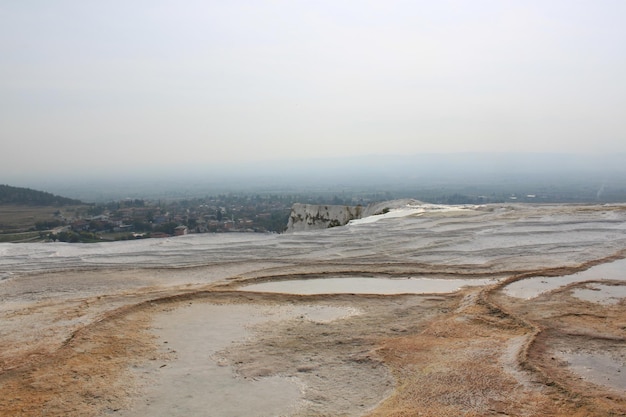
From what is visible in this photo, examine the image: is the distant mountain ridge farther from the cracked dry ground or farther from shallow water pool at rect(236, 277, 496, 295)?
shallow water pool at rect(236, 277, 496, 295)

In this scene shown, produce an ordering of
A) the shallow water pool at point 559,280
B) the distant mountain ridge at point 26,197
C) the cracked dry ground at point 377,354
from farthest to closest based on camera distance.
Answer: the distant mountain ridge at point 26,197 < the shallow water pool at point 559,280 < the cracked dry ground at point 377,354

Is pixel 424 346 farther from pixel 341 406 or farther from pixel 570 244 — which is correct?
pixel 570 244

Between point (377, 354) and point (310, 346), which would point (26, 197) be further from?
point (377, 354)

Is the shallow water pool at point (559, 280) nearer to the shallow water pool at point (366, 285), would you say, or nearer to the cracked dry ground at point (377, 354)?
the cracked dry ground at point (377, 354)

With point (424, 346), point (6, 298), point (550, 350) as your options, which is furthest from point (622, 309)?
point (6, 298)

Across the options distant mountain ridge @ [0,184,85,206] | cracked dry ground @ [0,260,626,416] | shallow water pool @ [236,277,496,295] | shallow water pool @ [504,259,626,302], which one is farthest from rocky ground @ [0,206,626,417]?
distant mountain ridge @ [0,184,85,206]

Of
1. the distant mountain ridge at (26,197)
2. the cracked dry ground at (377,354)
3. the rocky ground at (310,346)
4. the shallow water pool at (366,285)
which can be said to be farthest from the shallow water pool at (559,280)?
the distant mountain ridge at (26,197)
